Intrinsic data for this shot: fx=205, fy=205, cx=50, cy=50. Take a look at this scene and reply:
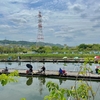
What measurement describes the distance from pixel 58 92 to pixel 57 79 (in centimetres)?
1694

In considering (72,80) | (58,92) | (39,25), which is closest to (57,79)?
(72,80)

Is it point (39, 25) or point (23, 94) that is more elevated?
point (39, 25)

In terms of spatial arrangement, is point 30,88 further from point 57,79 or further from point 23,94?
point 57,79

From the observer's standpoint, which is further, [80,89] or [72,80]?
[72,80]

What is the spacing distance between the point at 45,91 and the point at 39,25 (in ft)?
222

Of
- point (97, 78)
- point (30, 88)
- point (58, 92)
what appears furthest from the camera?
point (97, 78)

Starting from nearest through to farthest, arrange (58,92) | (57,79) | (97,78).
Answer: (58,92) → (97,78) → (57,79)

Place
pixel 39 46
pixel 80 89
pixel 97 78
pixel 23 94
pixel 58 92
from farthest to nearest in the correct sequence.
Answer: pixel 39 46 → pixel 97 78 → pixel 23 94 → pixel 80 89 → pixel 58 92

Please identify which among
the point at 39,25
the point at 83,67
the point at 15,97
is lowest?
the point at 15,97

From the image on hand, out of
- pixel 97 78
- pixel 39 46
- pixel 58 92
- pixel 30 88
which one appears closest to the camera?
pixel 58 92

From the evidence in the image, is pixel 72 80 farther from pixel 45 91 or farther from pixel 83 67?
pixel 83 67

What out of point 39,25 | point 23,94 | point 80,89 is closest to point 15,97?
point 23,94

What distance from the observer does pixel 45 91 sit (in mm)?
14992

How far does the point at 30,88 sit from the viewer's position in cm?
1638
